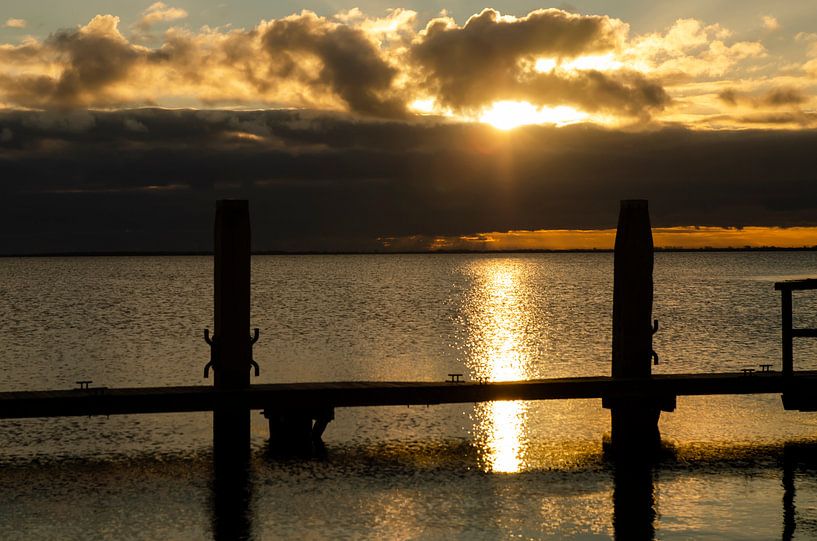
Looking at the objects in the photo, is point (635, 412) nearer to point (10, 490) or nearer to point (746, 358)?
point (10, 490)

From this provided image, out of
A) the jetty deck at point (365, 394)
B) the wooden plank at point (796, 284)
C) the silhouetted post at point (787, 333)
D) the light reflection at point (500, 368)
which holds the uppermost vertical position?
the wooden plank at point (796, 284)

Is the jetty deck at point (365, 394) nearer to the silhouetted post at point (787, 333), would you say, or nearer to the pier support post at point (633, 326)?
the silhouetted post at point (787, 333)

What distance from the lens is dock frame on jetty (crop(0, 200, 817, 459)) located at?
17547 millimetres

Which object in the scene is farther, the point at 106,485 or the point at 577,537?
the point at 106,485

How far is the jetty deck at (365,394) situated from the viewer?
680 inches

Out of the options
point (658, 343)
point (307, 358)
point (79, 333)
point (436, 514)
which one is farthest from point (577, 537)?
point (79, 333)

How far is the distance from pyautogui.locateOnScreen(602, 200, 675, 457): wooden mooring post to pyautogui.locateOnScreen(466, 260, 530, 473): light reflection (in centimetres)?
210

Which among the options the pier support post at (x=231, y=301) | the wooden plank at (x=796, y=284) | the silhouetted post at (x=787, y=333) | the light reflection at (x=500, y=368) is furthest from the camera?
the light reflection at (x=500, y=368)

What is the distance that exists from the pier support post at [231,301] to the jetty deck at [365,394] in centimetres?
27

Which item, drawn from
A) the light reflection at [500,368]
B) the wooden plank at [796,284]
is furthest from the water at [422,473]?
the wooden plank at [796,284]

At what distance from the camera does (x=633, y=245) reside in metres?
19.0

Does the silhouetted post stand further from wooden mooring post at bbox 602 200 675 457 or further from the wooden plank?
wooden mooring post at bbox 602 200 675 457

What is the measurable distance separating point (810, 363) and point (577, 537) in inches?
1067

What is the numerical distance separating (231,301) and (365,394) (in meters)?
2.92
